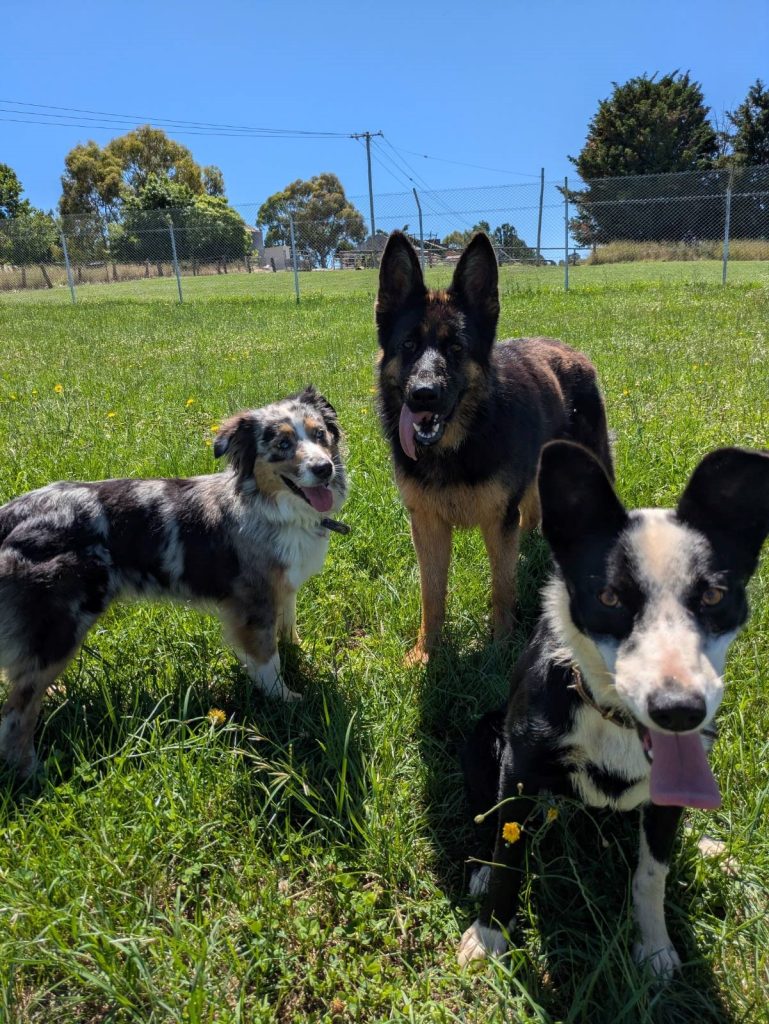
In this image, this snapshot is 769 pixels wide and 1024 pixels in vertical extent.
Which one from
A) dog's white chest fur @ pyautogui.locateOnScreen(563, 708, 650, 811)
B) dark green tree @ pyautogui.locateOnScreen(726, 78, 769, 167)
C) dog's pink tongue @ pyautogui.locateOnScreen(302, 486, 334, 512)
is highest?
dark green tree @ pyautogui.locateOnScreen(726, 78, 769, 167)

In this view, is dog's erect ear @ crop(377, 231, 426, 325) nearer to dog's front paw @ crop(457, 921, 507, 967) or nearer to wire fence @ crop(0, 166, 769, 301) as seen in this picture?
dog's front paw @ crop(457, 921, 507, 967)

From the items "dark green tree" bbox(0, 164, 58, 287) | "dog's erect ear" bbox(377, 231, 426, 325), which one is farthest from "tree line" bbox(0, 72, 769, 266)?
"dog's erect ear" bbox(377, 231, 426, 325)

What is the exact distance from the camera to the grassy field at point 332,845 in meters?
1.76

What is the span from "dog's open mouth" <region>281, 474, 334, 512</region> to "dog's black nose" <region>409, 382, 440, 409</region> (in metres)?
0.62

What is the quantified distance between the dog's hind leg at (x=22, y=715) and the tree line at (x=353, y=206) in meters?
19.7

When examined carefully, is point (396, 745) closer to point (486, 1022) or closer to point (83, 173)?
point (486, 1022)

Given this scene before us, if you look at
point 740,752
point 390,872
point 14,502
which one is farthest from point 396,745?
point 14,502

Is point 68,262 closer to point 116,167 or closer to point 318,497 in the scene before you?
point 318,497

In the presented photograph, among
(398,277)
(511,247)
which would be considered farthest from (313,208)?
(398,277)

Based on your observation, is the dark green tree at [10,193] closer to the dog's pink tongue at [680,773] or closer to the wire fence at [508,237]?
the wire fence at [508,237]

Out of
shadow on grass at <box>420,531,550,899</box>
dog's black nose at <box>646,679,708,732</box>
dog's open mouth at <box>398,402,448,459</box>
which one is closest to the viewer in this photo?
dog's black nose at <box>646,679,708,732</box>

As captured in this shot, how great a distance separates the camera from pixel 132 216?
2384cm

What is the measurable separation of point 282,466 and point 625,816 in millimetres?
2062

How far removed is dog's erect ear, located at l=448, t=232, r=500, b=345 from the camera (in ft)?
10.8
